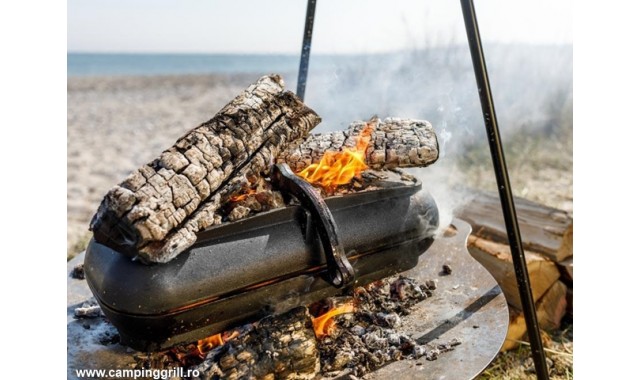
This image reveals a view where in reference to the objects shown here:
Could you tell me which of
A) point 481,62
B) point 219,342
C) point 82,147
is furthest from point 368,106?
point 82,147

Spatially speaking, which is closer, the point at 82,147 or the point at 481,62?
the point at 481,62

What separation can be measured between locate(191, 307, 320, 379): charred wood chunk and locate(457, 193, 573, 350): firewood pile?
1.14 metres

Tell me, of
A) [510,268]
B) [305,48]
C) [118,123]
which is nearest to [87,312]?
[305,48]

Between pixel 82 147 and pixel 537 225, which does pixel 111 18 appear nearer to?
pixel 537 225

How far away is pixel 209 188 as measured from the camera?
4.44ft

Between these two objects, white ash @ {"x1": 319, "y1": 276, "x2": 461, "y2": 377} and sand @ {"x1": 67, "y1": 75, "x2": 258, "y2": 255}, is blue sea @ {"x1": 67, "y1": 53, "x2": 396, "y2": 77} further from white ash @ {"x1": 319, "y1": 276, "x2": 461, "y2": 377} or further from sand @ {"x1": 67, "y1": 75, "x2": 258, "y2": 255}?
white ash @ {"x1": 319, "y1": 276, "x2": 461, "y2": 377}

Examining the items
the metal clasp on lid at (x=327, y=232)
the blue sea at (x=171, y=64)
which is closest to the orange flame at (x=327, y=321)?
the metal clasp on lid at (x=327, y=232)

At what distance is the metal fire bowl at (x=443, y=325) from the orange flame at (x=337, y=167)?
0.41 metres

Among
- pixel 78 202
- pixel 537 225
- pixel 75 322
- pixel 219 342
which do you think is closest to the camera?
pixel 219 342

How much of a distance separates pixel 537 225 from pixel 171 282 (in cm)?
172

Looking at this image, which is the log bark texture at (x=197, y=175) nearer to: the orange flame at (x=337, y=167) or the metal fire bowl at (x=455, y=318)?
the orange flame at (x=337, y=167)

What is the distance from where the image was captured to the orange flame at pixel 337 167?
1.61 meters

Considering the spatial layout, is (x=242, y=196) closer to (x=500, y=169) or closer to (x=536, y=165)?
(x=500, y=169)

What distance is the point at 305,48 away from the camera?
2.14 meters
